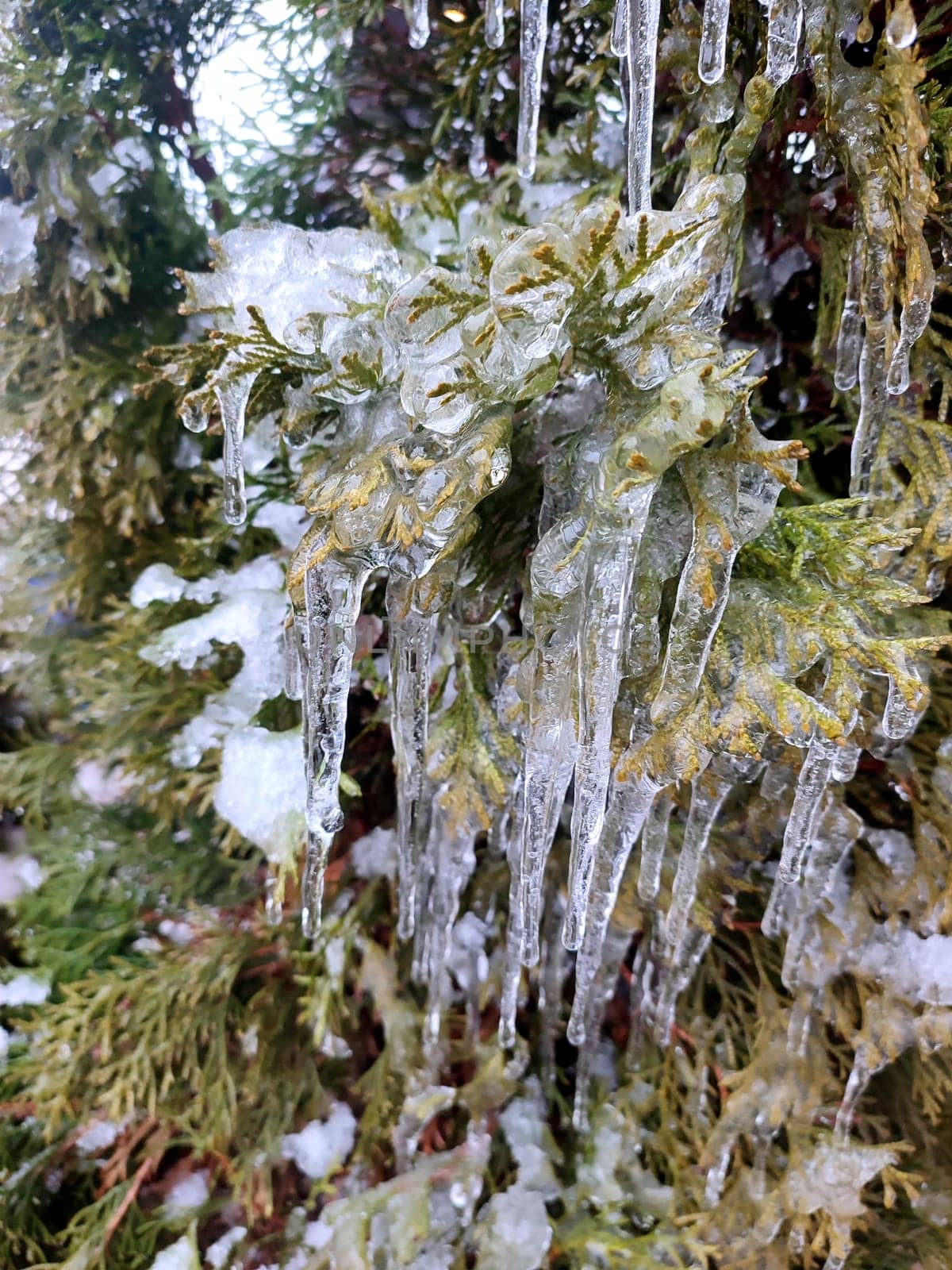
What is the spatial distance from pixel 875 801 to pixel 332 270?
93cm

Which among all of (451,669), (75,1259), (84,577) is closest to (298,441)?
(451,669)

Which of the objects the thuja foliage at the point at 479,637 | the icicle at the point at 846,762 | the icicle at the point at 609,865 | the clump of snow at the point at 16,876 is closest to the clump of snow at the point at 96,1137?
the thuja foliage at the point at 479,637

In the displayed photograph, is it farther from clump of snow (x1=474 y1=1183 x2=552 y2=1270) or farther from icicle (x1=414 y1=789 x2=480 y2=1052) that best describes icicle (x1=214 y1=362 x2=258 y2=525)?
clump of snow (x1=474 y1=1183 x2=552 y2=1270)

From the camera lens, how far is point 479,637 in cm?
92

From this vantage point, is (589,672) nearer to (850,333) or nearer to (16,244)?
(850,333)

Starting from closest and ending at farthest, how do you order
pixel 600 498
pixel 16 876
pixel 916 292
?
pixel 600 498 → pixel 916 292 → pixel 16 876

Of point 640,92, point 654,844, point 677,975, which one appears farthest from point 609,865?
point 640,92

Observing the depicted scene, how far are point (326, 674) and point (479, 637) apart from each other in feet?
0.79

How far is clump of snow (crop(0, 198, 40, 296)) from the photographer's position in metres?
1.15

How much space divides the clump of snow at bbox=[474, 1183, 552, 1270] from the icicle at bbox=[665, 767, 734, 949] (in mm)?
→ 487

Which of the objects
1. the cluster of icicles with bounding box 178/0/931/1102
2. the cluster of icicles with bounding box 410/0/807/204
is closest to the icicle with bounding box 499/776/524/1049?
the cluster of icicles with bounding box 178/0/931/1102

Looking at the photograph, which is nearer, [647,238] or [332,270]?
[647,238]

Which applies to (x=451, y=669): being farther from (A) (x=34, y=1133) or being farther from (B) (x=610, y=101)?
(A) (x=34, y=1133)

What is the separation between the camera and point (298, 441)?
2.65 ft
